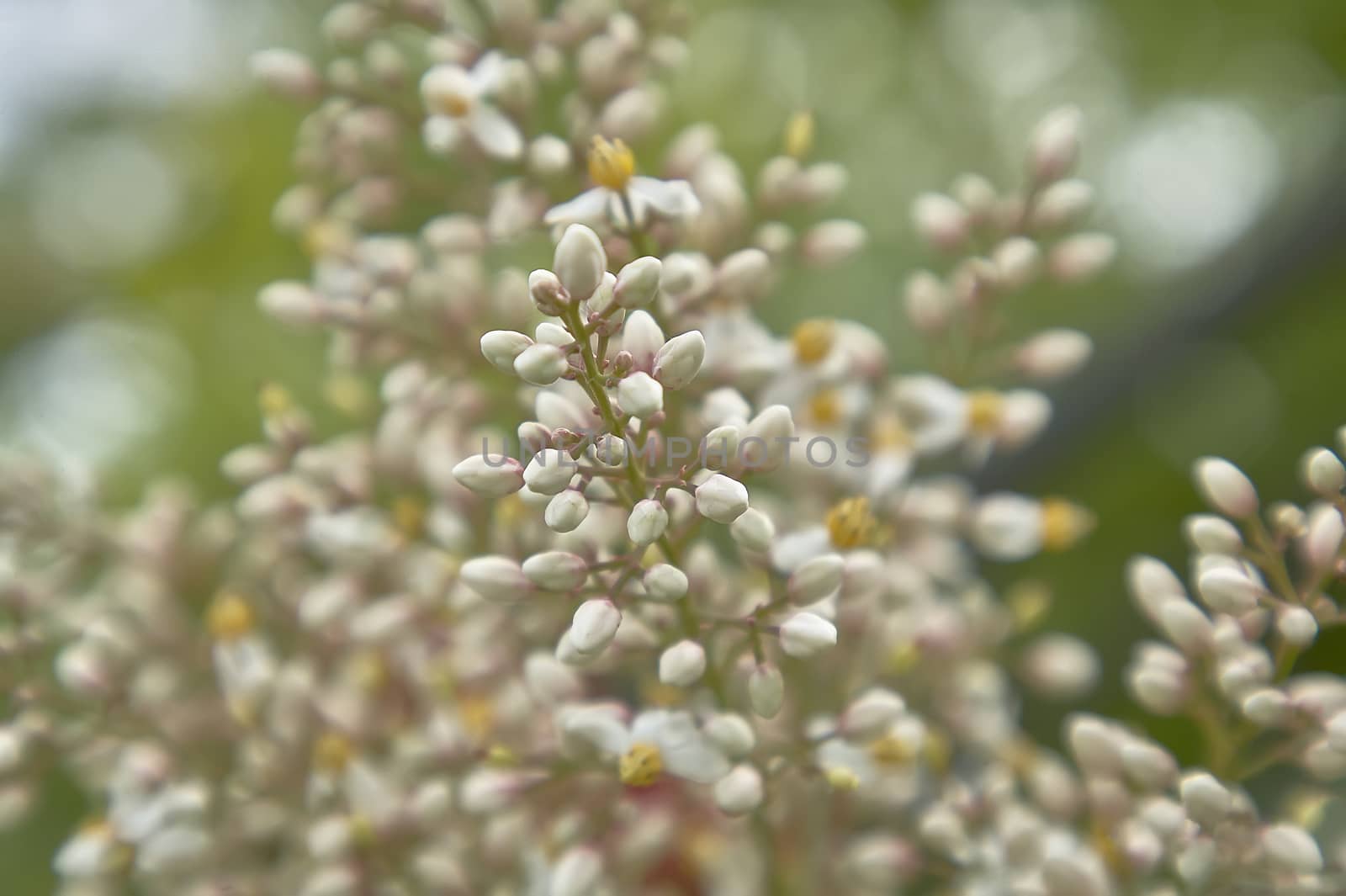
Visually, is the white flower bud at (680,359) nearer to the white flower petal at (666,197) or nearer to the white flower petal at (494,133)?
the white flower petal at (666,197)

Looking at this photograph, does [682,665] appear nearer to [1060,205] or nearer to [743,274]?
[743,274]

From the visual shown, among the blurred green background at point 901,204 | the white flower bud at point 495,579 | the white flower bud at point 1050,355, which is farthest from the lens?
the blurred green background at point 901,204

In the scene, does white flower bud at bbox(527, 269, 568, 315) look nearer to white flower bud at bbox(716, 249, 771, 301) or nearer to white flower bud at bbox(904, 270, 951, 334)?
white flower bud at bbox(716, 249, 771, 301)

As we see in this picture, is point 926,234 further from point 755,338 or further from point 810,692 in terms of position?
point 810,692

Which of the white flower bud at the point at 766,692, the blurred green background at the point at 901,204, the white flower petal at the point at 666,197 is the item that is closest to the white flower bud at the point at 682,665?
the white flower bud at the point at 766,692

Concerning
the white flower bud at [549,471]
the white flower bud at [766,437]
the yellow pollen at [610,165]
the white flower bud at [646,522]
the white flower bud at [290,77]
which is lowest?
the white flower bud at [646,522]

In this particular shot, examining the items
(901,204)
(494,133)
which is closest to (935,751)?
(494,133)
